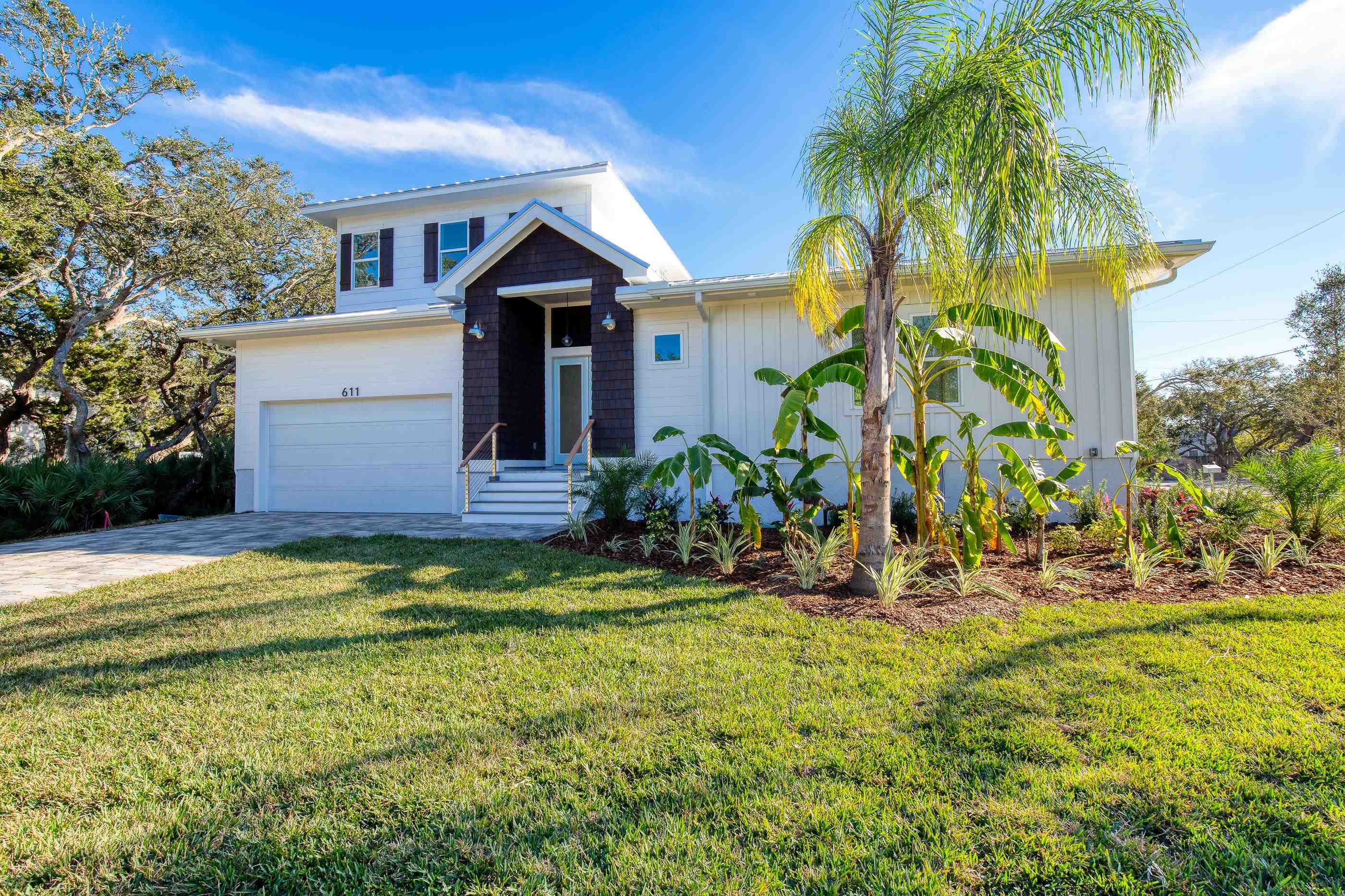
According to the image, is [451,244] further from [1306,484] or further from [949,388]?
[1306,484]

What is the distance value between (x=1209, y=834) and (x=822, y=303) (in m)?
5.68

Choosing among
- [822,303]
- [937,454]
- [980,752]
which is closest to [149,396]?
[822,303]

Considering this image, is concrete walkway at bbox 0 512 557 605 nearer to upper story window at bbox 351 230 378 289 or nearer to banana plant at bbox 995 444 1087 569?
banana plant at bbox 995 444 1087 569

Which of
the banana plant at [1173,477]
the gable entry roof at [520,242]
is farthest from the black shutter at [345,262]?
the banana plant at [1173,477]

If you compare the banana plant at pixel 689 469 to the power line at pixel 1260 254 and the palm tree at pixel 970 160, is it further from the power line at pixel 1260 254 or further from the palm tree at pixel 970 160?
the power line at pixel 1260 254

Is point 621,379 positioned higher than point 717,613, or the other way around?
point 621,379

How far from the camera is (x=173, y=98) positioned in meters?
17.2

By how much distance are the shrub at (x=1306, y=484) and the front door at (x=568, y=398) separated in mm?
9950

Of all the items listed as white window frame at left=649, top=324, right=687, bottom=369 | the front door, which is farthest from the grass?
the front door

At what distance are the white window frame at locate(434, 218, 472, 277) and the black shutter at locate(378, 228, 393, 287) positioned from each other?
3.77 feet

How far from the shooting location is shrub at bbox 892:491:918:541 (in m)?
7.90

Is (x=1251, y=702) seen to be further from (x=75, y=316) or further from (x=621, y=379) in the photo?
(x=75, y=316)

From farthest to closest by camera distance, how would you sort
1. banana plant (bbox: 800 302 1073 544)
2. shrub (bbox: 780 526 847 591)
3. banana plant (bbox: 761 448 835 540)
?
banana plant (bbox: 761 448 835 540), banana plant (bbox: 800 302 1073 544), shrub (bbox: 780 526 847 591)

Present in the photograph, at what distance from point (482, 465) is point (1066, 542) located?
886 cm
